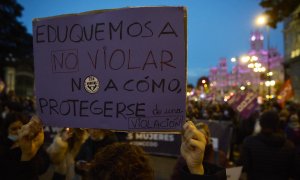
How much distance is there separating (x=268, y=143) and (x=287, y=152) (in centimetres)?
23

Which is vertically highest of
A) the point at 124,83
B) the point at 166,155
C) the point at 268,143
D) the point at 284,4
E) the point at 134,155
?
the point at 284,4

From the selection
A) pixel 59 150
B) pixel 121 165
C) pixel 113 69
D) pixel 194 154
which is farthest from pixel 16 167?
pixel 194 154

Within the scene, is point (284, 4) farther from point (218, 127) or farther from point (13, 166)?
point (13, 166)

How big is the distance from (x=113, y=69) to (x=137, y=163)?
0.86 metres

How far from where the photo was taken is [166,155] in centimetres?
1286

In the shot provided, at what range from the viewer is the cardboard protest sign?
2629mm

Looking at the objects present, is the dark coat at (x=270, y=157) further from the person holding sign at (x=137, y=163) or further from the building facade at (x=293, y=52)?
the building facade at (x=293, y=52)

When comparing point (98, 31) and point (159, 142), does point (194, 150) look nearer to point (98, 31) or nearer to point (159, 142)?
point (98, 31)

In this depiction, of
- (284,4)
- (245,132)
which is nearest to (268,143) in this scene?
(245,132)

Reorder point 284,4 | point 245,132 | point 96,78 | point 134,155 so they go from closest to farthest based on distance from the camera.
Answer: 1. point 134,155
2. point 96,78
3. point 245,132
4. point 284,4

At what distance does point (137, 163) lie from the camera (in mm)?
2152

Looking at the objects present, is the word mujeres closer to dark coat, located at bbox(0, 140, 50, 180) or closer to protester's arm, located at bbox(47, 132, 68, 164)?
dark coat, located at bbox(0, 140, 50, 180)

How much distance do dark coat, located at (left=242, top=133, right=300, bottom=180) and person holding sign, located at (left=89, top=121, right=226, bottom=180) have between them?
2.23 m

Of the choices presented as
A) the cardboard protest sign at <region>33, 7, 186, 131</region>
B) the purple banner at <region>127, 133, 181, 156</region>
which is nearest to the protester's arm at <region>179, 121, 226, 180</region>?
the cardboard protest sign at <region>33, 7, 186, 131</region>
